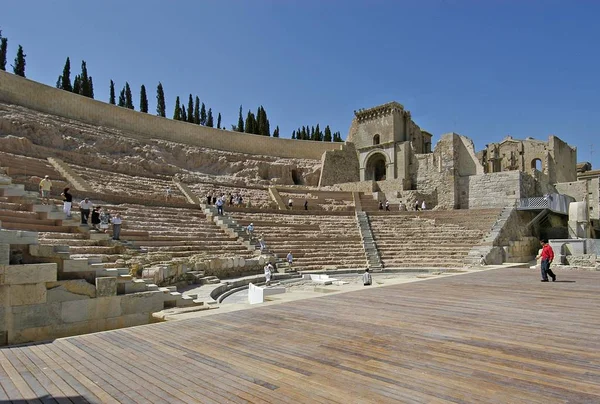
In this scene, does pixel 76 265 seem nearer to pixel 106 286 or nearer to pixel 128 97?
pixel 106 286

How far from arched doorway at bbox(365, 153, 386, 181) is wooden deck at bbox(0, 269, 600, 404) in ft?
111

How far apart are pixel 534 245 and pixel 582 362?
1973 centimetres

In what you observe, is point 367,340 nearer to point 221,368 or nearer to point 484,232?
point 221,368

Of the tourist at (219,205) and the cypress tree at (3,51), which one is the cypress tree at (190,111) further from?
the tourist at (219,205)

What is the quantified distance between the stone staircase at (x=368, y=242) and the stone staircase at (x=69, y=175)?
1375 cm

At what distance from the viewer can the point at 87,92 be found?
130 feet

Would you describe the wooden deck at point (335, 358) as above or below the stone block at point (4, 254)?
below

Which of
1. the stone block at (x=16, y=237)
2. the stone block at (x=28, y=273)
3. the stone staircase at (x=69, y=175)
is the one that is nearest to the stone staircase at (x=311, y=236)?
the stone staircase at (x=69, y=175)

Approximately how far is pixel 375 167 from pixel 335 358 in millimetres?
38522

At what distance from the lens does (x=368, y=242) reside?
68.2ft

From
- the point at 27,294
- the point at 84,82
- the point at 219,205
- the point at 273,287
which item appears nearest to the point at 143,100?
the point at 84,82

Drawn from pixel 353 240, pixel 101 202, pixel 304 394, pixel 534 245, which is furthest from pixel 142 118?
pixel 304 394

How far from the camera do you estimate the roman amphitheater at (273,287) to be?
3627 millimetres

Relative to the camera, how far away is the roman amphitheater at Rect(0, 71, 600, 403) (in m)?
3.63
